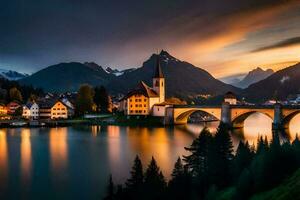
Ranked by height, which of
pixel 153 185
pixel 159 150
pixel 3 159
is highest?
pixel 153 185

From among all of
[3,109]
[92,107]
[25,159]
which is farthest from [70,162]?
[3,109]

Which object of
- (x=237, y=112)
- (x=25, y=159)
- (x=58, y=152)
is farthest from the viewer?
(x=237, y=112)

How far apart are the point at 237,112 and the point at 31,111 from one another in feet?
198

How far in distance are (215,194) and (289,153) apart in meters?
4.40

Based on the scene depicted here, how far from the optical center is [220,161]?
80.2 ft

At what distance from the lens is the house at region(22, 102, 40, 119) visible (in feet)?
359

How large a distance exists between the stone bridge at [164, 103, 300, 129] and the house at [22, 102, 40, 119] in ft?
131

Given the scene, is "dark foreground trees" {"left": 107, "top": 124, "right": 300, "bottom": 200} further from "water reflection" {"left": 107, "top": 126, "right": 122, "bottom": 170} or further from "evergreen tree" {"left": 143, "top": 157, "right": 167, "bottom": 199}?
"water reflection" {"left": 107, "top": 126, "right": 122, "bottom": 170}

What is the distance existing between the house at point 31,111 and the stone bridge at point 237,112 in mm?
39930

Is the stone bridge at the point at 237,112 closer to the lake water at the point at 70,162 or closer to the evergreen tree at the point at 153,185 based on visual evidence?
the lake water at the point at 70,162

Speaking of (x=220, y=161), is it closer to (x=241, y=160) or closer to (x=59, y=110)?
(x=241, y=160)

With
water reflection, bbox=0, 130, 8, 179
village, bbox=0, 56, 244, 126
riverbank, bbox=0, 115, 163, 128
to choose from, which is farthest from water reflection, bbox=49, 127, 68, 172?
village, bbox=0, 56, 244, 126

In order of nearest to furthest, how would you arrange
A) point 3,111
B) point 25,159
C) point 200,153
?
point 200,153, point 25,159, point 3,111

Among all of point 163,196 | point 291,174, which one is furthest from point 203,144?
point 291,174
